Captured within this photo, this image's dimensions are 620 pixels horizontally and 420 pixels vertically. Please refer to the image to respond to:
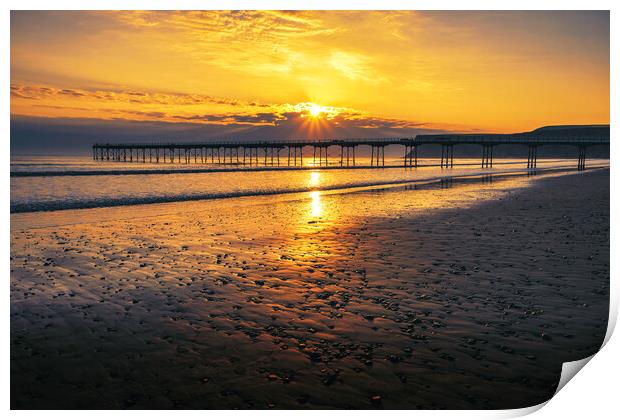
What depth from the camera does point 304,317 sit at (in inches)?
Result: 255

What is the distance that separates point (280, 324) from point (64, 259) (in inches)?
262

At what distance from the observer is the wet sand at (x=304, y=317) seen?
461 centimetres

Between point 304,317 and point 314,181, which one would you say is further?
point 314,181

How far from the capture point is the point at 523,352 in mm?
5336

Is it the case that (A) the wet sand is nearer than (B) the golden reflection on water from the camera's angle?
Yes

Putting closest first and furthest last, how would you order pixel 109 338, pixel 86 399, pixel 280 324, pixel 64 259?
pixel 86 399 < pixel 109 338 < pixel 280 324 < pixel 64 259

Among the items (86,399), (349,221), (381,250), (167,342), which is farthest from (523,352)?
(349,221)

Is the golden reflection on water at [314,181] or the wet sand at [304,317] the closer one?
the wet sand at [304,317]

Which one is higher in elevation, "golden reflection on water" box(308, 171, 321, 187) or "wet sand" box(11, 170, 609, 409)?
"wet sand" box(11, 170, 609, 409)

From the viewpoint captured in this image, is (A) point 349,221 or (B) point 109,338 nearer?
(B) point 109,338

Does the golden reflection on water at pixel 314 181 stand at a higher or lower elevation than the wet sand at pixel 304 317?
lower

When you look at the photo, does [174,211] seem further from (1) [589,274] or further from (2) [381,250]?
(1) [589,274]

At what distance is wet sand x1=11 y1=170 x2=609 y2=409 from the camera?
4613 millimetres

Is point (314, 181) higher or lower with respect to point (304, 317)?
lower
